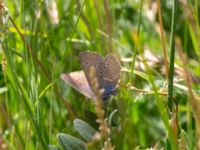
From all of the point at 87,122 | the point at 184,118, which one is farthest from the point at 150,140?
the point at 87,122

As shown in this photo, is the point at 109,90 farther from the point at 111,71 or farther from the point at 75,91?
the point at 75,91

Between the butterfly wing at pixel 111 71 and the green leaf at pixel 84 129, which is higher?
the butterfly wing at pixel 111 71

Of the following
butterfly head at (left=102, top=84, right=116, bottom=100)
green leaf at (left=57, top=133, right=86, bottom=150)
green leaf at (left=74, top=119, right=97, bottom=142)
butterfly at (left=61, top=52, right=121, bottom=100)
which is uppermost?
butterfly at (left=61, top=52, right=121, bottom=100)

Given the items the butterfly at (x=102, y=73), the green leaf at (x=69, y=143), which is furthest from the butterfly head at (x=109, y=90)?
the green leaf at (x=69, y=143)

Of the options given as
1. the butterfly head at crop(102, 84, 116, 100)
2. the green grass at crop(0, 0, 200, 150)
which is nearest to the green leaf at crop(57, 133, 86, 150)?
the green grass at crop(0, 0, 200, 150)

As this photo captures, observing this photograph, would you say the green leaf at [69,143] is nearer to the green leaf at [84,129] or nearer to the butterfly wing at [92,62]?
the green leaf at [84,129]

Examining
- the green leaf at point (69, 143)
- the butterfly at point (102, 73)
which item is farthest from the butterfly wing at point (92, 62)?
the green leaf at point (69, 143)

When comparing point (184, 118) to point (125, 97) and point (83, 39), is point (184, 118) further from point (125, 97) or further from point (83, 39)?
point (125, 97)

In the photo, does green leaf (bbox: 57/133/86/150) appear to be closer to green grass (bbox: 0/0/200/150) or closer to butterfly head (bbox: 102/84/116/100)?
green grass (bbox: 0/0/200/150)

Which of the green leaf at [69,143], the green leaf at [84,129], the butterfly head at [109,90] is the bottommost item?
the green leaf at [69,143]
